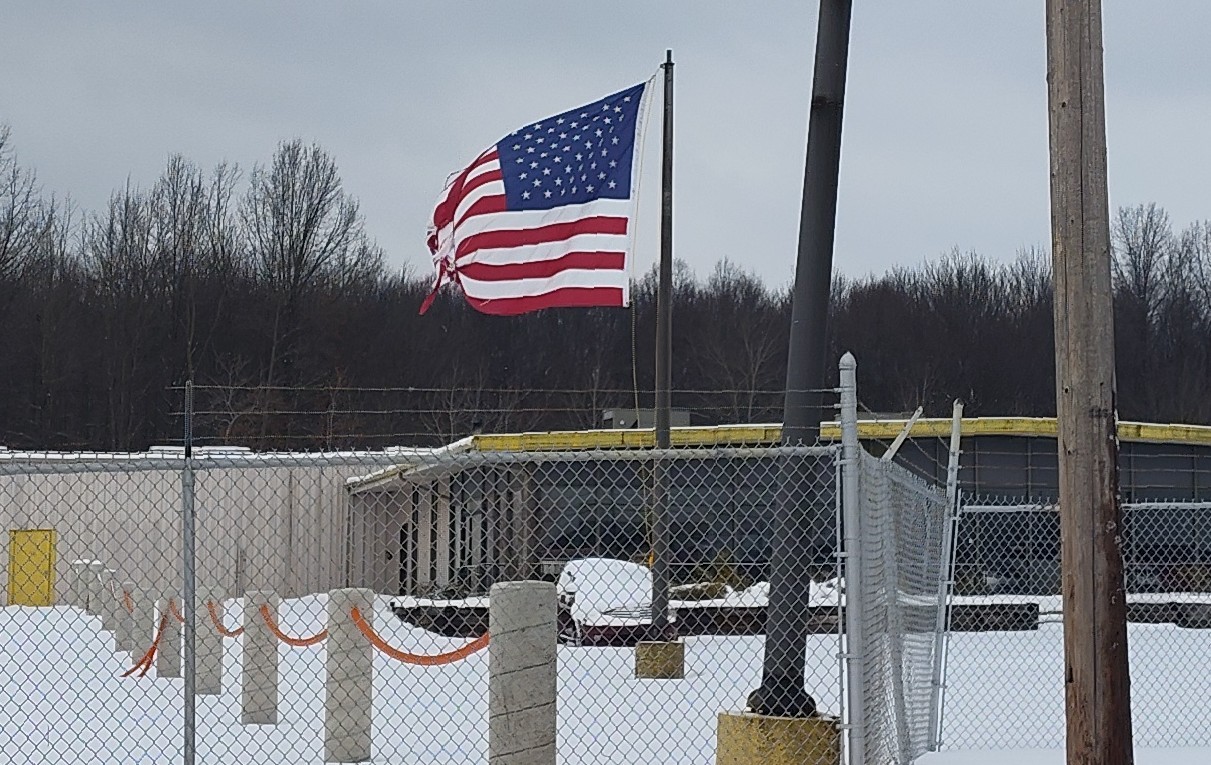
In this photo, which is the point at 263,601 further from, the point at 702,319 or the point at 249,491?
the point at 702,319

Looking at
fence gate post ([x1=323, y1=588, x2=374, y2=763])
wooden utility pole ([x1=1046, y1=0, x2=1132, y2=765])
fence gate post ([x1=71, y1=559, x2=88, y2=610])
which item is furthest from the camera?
fence gate post ([x1=71, y1=559, x2=88, y2=610])

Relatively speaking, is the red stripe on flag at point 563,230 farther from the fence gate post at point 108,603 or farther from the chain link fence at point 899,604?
the fence gate post at point 108,603

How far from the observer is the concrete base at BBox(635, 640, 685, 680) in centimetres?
1428

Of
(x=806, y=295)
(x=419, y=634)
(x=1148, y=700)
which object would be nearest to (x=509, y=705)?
(x=806, y=295)

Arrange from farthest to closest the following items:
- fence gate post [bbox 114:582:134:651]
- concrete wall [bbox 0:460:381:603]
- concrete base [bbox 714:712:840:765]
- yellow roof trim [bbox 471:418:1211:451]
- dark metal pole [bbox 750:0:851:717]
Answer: concrete wall [bbox 0:460:381:603]
yellow roof trim [bbox 471:418:1211:451]
fence gate post [bbox 114:582:134:651]
dark metal pole [bbox 750:0:851:717]
concrete base [bbox 714:712:840:765]

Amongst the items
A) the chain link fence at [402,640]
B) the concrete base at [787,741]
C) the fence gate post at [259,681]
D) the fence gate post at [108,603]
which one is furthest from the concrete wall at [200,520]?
the concrete base at [787,741]

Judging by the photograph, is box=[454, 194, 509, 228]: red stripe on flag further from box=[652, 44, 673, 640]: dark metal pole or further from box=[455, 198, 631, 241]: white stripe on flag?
box=[652, 44, 673, 640]: dark metal pole

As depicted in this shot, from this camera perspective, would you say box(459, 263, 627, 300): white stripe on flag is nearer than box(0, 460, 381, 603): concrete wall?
Yes

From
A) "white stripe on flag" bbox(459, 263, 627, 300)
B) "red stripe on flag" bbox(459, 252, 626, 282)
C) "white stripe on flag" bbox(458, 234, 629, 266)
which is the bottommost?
"white stripe on flag" bbox(459, 263, 627, 300)

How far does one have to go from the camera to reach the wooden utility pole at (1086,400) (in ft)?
18.9

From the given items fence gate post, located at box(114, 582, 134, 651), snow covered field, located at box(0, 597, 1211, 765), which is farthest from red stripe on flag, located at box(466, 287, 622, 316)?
fence gate post, located at box(114, 582, 134, 651)

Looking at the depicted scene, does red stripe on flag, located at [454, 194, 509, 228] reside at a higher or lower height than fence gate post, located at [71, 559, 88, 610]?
higher

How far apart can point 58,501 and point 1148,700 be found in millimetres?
23875

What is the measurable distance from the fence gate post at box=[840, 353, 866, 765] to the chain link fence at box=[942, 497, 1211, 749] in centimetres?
362
